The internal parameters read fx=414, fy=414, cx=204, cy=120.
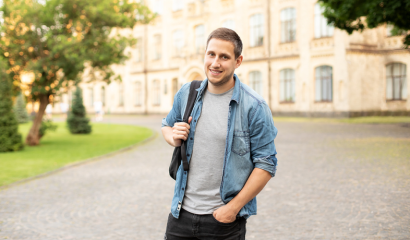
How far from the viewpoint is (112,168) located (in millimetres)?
10891

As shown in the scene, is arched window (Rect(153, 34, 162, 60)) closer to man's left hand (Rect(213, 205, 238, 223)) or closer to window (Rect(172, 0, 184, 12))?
window (Rect(172, 0, 184, 12))

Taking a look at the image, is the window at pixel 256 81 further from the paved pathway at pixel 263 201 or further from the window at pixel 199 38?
the paved pathway at pixel 263 201

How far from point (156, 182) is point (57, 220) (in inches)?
118

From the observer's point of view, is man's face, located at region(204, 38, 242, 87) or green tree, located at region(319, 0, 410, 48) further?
green tree, located at region(319, 0, 410, 48)

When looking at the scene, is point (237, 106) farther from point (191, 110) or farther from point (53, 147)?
point (53, 147)

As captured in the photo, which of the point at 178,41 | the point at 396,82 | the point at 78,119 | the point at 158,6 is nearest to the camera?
the point at 78,119

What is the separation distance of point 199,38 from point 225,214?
37269mm

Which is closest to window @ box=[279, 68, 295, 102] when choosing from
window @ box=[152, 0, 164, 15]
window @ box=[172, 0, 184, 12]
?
window @ box=[172, 0, 184, 12]

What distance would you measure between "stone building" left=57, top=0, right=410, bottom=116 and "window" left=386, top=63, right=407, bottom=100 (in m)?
0.06

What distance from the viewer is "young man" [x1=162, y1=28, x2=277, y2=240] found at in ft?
8.14

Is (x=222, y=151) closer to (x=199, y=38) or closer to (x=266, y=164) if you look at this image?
(x=266, y=164)

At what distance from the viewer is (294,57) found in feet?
103

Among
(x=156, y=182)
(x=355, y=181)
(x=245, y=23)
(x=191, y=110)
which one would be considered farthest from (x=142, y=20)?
(x=245, y=23)

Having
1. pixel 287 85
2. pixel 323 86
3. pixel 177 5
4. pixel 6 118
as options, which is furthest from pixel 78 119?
pixel 177 5
